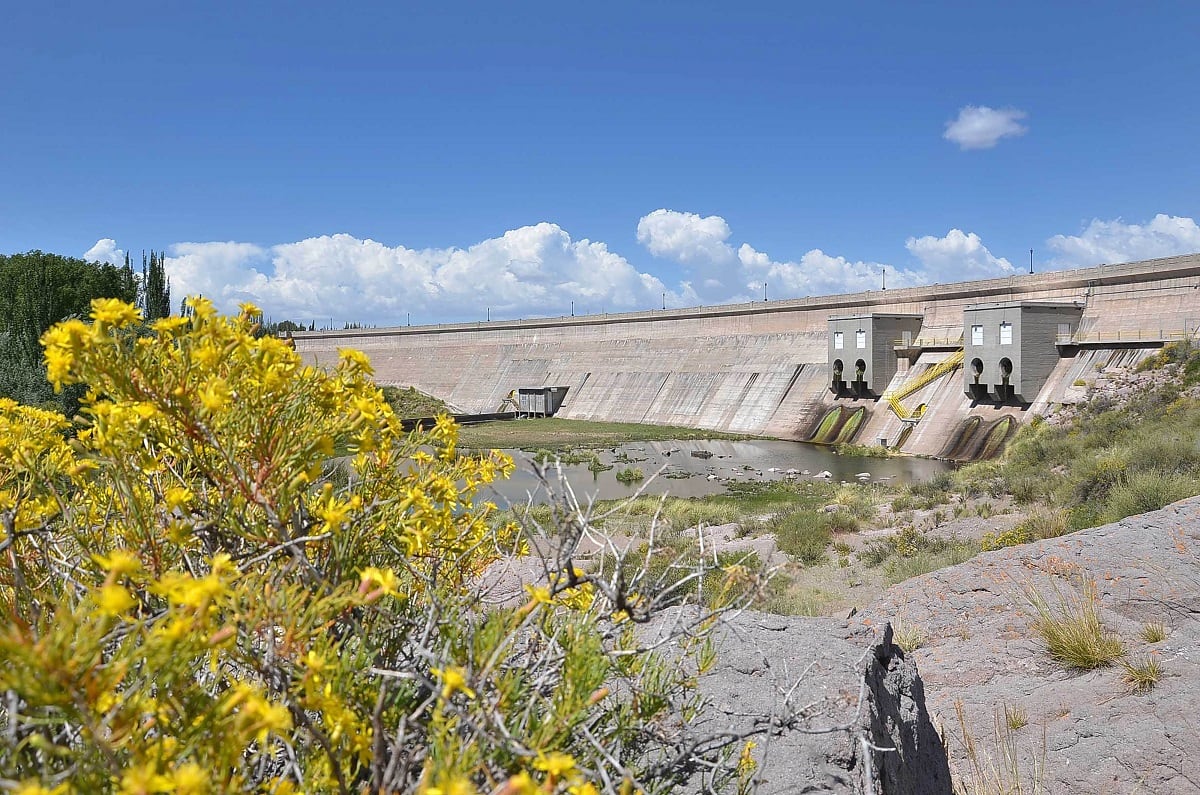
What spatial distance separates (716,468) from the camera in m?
30.3

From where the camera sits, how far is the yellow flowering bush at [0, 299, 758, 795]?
1460mm

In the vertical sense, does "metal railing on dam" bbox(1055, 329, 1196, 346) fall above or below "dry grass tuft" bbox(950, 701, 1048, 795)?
above

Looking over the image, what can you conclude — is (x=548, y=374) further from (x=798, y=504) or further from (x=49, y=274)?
(x=798, y=504)

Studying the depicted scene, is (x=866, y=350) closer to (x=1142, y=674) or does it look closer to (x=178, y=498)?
(x=1142, y=674)

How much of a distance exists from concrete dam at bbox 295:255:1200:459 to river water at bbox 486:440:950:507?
2535 millimetres

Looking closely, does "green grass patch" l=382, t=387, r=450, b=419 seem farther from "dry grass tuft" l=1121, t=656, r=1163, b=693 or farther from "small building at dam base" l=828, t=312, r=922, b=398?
"dry grass tuft" l=1121, t=656, r=1163, b=693

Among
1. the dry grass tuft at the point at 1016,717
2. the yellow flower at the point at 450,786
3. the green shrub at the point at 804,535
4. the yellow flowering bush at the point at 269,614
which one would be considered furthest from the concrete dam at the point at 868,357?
the yellow flower at the point at 450,786

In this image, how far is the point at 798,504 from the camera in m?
21.3

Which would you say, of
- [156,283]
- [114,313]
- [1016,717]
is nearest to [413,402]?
[156,283]

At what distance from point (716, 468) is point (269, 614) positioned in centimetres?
2898

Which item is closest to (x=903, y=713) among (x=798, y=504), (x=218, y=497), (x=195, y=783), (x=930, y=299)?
(x=218, y=497)

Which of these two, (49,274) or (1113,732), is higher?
(49,274)

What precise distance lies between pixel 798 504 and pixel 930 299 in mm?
21419

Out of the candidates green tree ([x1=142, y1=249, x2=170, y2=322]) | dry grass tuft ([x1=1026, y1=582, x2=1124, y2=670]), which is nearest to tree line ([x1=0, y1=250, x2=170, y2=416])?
green tree ([x1=142, y1=249, x2=170, y2=322])
